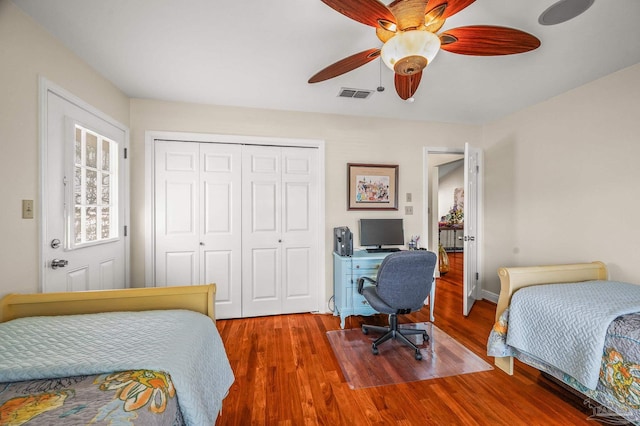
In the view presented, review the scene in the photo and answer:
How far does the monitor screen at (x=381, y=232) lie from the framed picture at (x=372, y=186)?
8.1 inches

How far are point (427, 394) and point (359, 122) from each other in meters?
2.84

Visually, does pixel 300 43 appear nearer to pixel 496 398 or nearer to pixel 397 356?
pixel 397 356

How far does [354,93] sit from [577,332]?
8.27ft

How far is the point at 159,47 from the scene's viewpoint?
1933 millimetres

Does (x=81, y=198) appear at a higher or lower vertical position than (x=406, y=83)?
lower

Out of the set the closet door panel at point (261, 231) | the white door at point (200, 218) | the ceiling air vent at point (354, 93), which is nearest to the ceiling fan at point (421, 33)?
the ceiling air vent at point (354, 93)

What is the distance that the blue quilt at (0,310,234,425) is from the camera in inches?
37.3

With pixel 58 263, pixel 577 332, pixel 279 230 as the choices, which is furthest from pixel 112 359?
pixel 577 332

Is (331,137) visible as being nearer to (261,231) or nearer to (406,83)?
(261,231)

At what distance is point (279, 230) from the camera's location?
315 centimetres

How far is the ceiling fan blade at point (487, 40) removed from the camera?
1229mm

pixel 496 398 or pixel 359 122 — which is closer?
pixel 496 398

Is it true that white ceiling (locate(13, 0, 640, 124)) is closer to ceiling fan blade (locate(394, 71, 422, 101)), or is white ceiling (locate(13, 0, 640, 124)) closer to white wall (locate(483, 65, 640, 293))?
white wall (locate(483, 65, 640, 293))

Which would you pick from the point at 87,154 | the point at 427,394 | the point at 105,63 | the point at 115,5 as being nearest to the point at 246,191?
the point at 87,154
